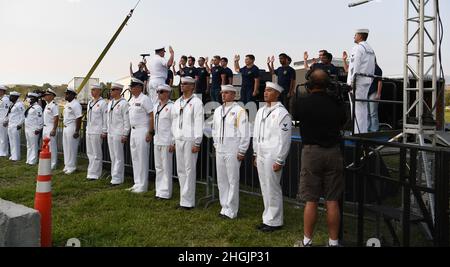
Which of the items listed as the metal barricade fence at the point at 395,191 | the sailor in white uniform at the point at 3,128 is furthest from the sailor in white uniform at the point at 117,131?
the sailor in white uniform at the point at 3,128

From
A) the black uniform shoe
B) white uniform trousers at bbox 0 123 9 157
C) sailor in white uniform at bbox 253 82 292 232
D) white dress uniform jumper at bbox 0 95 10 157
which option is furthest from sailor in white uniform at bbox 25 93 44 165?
the black uniform shoe

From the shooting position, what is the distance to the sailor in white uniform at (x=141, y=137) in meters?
7.32

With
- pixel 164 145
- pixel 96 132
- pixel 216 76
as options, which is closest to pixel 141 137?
pixel 164 145

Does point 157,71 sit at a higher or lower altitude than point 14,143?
higher

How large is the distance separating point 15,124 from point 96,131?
183 inches

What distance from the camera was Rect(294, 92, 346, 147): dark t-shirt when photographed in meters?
4.07

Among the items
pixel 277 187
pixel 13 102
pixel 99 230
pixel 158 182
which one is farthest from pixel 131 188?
pixel 13 102

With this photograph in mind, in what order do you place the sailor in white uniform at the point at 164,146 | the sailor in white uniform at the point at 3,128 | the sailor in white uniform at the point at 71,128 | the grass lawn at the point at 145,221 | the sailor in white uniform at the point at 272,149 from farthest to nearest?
the sailor in white uniform at the point at 3,128, the sailor in white uniform at the point at 71,128, the sailor in white uniform at the point at 164,146, the sailor in white uniform at the point at 272,149, the grass lawn at the point at 145,221

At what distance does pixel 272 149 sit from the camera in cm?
523

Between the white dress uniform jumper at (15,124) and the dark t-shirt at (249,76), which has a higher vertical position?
Result: the dark t-shirt at (249,76)

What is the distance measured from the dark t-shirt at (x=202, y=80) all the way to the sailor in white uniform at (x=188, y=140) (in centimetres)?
534

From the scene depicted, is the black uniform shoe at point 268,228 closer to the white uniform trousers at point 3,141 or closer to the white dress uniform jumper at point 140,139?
the white dress uniform jumper at point 140,139

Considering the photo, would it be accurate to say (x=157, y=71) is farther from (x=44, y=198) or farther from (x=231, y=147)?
(x=44, y=198)

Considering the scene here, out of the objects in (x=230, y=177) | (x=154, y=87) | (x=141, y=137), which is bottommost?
(x=230, y=177)
